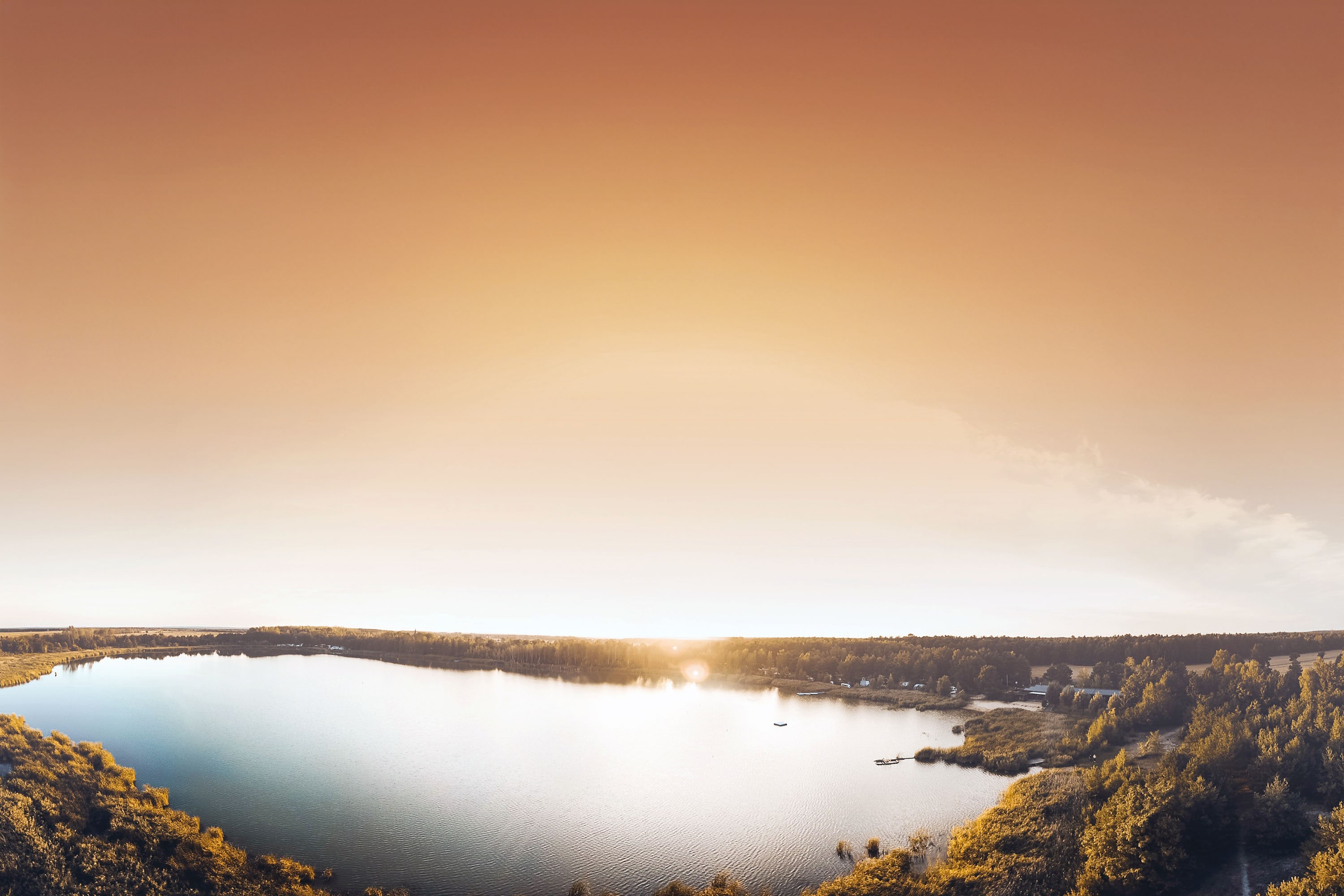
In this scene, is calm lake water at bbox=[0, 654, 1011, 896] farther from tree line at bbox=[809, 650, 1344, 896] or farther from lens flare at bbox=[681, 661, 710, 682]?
lens flare at bbox=[681, 661, 710, 682]

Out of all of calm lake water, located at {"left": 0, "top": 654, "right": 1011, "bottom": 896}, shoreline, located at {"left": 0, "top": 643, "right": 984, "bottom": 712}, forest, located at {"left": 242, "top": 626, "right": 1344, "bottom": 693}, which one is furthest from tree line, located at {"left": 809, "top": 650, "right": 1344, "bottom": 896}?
shoreline, located at {"left": 0, "top": 643, "right": 984, "bottom": 712}

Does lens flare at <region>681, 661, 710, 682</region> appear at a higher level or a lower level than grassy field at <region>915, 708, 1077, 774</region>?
lower

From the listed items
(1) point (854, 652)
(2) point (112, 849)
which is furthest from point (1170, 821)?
(1) point (854, 652)

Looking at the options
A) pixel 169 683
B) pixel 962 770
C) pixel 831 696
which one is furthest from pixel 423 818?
pixel 169 683

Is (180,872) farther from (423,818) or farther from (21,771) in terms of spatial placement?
(21,771)

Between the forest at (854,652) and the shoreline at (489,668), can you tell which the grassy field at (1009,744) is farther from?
the forest at (854,652)

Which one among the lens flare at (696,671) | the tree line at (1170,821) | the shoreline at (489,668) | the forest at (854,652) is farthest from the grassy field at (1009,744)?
the lens flare at (696,671)

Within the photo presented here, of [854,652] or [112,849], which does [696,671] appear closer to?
[854,652]
